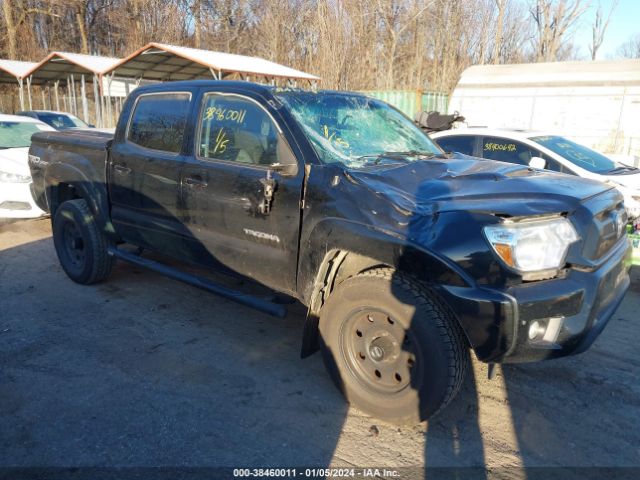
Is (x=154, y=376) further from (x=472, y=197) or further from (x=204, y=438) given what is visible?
(x=472, y=197)

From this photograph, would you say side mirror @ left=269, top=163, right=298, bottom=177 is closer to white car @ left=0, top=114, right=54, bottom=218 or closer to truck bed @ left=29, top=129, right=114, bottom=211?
truck bed @ left=29, top=129, right=114, bottom=211

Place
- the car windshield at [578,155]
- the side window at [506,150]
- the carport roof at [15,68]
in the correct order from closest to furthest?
the car windshield at [578,155], the side window at [506,150], the carport roof at [15,68]

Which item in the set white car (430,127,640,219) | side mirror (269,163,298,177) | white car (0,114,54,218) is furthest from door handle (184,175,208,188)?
white car (0,114,54,218)

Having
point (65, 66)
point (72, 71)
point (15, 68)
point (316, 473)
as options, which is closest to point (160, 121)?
point (316, 473)

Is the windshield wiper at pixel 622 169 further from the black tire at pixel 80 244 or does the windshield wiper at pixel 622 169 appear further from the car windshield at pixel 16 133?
the car windshield at pixel 16 133

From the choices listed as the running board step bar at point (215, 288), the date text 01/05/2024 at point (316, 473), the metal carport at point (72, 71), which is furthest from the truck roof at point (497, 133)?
the metal carport at point (72, 71)

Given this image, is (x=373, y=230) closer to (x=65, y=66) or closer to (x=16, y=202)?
(x=16, y=202)

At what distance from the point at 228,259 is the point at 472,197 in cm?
179

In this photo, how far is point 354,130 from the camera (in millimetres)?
3705

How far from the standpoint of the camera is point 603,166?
22.3 feet

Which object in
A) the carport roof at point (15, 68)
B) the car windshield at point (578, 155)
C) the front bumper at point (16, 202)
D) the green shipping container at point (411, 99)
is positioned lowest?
the front bumper at point (16, 202)

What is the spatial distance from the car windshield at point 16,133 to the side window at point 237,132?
6070 millimetres

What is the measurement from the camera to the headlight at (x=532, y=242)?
259 centimetres

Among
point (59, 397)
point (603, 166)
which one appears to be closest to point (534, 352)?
point (59, 397)
